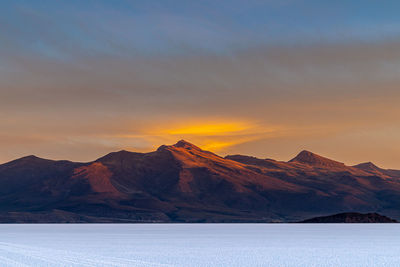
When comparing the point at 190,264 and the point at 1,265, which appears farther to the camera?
the point at 190,264

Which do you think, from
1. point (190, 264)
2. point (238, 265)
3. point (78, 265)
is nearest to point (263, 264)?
point (238, 265)

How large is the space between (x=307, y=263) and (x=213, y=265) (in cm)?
664

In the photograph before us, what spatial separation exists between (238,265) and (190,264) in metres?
2.99

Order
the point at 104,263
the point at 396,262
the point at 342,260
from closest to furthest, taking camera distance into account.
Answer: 1. the point at 104,263
2. the point at 396,262
3. the point at 342,260

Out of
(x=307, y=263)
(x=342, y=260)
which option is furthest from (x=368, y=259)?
(x=307, y=263)

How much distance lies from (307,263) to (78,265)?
14.8 m

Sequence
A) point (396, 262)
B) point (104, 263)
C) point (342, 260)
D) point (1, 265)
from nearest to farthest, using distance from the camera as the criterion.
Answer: point (1, 265) → point (104, 263) → point (396, 262) → point (342, 260)

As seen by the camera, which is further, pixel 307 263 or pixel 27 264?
pixel 307 263

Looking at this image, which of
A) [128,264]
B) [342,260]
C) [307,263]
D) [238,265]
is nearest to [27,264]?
[128,264]

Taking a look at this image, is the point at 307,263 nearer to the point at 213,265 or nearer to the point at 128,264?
the point at 213,265

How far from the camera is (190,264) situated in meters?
41.3

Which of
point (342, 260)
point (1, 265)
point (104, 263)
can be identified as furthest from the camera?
point (342, 260)

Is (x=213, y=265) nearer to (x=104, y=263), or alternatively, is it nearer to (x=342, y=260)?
(x=104, y=263)

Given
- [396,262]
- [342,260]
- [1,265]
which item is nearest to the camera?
[1,265]
